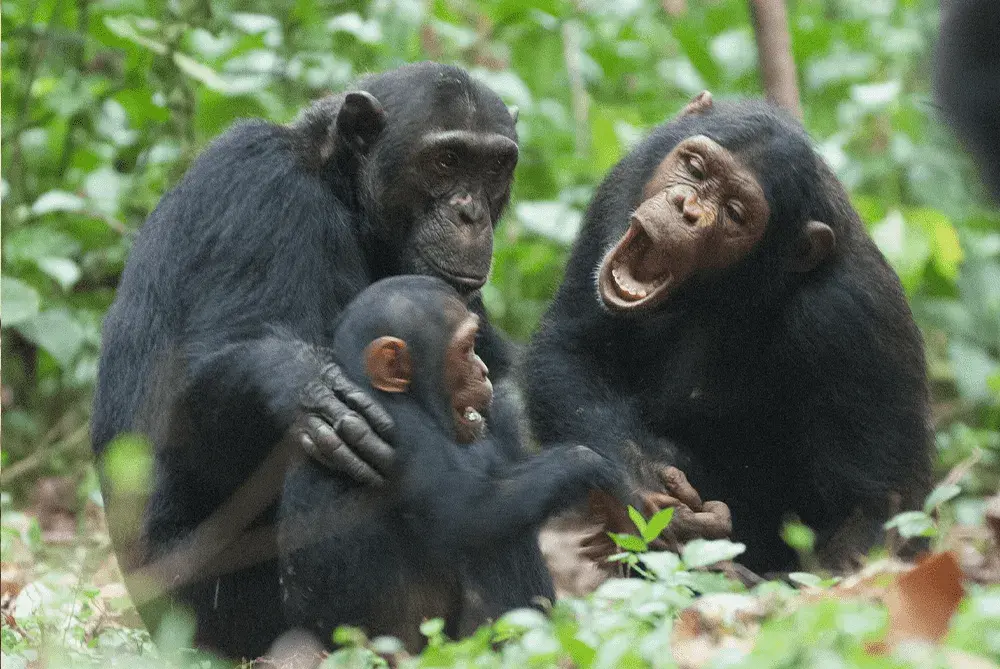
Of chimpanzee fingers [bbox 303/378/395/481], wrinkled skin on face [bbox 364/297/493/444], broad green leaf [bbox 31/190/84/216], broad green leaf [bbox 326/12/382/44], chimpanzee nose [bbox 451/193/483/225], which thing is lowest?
broad green leaf [bbox 31/190/84/216]

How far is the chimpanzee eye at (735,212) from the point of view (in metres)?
5.86

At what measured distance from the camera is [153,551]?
5.14 m

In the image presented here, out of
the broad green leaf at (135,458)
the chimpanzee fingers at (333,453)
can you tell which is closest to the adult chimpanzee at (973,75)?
the chimpanzee fingers at (333,453)

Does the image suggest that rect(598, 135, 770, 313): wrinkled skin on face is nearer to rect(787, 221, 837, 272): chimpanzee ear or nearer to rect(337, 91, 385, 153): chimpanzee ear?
rect(787, 221, 837, 272): chimpanzee ear

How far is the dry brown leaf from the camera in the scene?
3.44 meters

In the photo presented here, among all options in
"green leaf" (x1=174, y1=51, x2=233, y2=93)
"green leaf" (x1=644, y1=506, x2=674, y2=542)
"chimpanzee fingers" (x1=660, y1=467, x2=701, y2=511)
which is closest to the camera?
"green leaf" (x1=644, y1=506, x2=674, y2=542)

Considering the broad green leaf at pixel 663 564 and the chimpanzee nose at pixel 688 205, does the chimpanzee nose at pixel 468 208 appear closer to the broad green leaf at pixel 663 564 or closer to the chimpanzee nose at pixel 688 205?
the chimpanzee nose at pixel 688 205

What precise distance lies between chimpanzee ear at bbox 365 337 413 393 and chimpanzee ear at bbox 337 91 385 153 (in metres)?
1.11

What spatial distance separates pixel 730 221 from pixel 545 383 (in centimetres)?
109

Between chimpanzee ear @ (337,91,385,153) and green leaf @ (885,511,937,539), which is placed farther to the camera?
chimpanzee ear @ (337,91,385,153)

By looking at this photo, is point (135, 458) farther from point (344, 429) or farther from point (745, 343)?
point (745, 343)

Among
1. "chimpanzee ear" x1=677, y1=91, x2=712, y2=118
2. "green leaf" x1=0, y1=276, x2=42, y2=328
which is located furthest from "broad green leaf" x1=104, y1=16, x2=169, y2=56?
"chimpanzee ear" x1=677, y1=91, x2=712, y2=118

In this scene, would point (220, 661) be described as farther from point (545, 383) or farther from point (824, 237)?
point (824, 237)

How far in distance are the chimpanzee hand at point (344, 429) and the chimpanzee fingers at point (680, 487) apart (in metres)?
1.67
